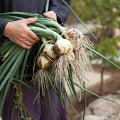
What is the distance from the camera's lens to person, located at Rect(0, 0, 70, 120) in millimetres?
1947

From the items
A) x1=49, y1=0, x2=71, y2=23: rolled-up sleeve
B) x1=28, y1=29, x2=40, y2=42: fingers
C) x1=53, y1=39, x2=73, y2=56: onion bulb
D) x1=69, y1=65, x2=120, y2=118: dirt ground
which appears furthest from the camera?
x1=69, y1=65, x2=120, y2=118: dirt ground

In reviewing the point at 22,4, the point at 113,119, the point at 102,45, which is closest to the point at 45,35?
the point at 22,4

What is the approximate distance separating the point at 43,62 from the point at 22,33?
20 centimetres

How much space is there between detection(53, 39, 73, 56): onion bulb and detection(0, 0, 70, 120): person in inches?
6.7

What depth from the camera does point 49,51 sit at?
6.01 feet

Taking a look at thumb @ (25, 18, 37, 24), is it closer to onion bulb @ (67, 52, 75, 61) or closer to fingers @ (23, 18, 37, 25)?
fingers @ (23, 18, 37, 25)

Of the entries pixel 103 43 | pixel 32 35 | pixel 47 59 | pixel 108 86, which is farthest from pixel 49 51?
pixel 108 86

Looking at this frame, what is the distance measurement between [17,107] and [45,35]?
0.49 m

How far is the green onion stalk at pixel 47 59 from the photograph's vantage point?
1.85m

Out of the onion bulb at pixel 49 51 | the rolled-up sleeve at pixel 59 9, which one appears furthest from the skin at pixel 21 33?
the rolled-up sleeve at pixel 59 9

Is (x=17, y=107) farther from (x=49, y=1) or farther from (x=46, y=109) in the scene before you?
(x=49, y=1)

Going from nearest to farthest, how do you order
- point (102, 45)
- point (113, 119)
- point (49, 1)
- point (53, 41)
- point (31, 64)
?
point (53, 41) < point (31, 64) < point (49, 1) < point (113, 119) < point (102, 45)

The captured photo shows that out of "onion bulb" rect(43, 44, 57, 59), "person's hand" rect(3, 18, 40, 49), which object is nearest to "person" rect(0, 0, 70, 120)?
"person's hand" rect(3, 18, 40, 49)

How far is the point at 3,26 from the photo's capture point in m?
1.98
